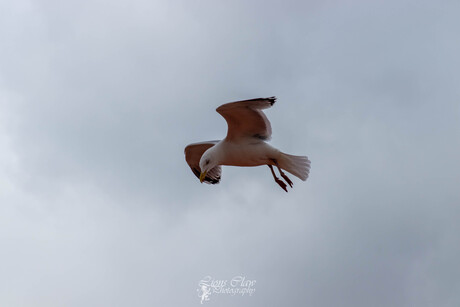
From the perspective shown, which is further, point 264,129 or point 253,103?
point 264,129

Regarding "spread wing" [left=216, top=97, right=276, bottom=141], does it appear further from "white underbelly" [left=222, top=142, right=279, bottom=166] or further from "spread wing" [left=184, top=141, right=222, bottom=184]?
"spread wing" [left=184, top=141, right=222, bottom=184]

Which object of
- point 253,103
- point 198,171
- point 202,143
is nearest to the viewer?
point 253,103

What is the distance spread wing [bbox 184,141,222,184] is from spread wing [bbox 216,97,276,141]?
3.91 ft

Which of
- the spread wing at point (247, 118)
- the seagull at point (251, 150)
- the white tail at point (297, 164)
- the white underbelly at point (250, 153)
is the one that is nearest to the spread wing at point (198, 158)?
the seagull at point (251, 150)

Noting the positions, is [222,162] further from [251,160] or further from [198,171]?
[198,171]

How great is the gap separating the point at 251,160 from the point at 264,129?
23.2 inches

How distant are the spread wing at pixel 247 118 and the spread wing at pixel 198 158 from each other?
119cm

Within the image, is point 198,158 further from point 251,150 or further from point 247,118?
point 247,118

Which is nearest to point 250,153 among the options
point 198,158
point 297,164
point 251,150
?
point 251,150

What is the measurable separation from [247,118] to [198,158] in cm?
276

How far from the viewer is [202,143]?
14.7 m

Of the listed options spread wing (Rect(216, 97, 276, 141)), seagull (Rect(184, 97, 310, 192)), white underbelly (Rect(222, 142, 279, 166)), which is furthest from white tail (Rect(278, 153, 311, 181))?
spread wing (Rect(216, 97, 276, 141))

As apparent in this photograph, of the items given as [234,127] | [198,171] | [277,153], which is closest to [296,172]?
[277,153]

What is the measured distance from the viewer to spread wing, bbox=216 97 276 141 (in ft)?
40.8
